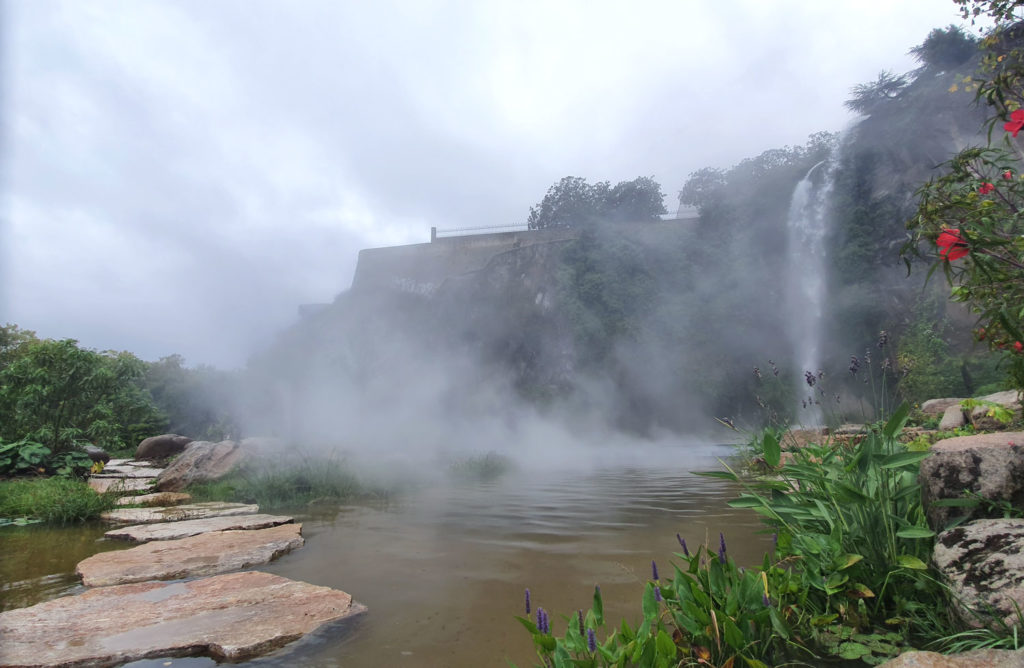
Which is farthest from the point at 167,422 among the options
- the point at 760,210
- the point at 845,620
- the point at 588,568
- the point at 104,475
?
the point at 760,210

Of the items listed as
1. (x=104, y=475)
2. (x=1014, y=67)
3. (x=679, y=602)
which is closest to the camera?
(x=679, y=602)

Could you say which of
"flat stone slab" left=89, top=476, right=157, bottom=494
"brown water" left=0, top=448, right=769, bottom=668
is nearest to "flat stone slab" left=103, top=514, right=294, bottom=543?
"brown water" left=0, top=448, right=769, bottom=668

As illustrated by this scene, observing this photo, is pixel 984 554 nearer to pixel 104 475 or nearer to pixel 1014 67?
pixel 1014 67

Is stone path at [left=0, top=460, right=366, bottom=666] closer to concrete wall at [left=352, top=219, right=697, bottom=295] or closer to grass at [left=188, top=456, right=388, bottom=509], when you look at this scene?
grass at [left=188, top=456, right=388, bottom=509]

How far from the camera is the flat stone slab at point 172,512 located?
4434mm

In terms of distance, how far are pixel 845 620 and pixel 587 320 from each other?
→ 76.5 feet

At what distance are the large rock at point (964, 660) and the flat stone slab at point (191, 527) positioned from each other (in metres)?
3.89

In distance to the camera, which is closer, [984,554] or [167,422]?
[984,554]

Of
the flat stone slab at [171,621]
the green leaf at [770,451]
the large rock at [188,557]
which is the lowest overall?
the large rock at [188,557]

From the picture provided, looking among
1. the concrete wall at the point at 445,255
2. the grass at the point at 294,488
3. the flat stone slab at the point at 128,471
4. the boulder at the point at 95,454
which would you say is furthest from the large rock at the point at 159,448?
the concrete wall at the point at 445,255

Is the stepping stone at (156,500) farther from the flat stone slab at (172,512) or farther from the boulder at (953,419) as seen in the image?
the boulder at (953,419)

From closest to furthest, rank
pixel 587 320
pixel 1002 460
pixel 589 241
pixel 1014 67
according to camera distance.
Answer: pixel 1002 460
pixel 1014 67
pixel 587 320
pixel 589 241

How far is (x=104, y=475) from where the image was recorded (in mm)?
7582

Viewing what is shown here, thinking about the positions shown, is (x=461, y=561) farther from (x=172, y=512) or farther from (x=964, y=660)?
(x=172, y=512)
